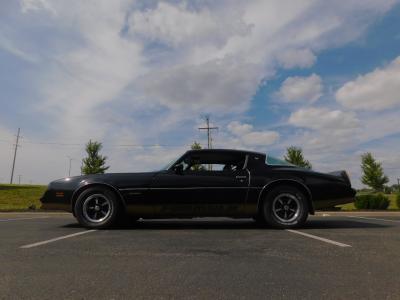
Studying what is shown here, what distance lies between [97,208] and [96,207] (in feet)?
0.07

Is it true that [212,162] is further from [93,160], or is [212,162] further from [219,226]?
[93,160]

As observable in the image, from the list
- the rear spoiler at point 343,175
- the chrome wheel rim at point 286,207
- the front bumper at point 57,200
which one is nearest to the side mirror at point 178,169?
the chrome wheel rim at point 286,207

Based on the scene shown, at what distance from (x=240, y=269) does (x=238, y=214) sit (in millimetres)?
3269

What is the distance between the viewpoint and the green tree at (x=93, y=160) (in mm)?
42062

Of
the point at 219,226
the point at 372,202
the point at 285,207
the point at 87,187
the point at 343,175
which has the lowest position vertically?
the point at 219,226

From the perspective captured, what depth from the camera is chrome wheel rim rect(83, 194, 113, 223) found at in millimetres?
6473

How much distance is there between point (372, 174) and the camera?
49344 mm

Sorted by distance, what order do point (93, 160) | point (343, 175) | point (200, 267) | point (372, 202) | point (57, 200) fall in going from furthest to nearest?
point (93, 160) → point (372, 202) → point (343, 175) → point (57, 200) → point (200, 267)

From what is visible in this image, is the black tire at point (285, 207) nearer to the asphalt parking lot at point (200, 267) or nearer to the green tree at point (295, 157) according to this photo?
the asphalt parking lot at point (200, 267)

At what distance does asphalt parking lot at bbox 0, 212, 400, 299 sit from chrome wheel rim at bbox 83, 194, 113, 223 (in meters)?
1.33

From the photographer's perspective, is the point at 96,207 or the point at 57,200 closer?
the point at 96,207

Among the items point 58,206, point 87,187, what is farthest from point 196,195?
point 58,206

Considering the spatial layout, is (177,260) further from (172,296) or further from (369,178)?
(369,178)

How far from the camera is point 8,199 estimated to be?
28656 mm
